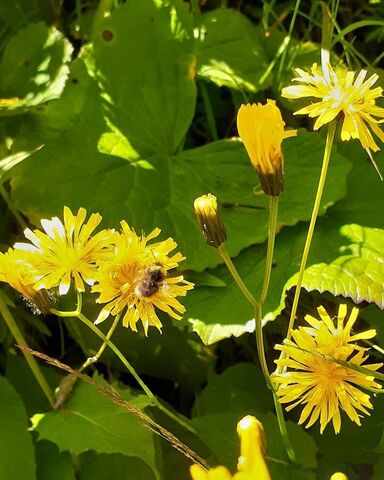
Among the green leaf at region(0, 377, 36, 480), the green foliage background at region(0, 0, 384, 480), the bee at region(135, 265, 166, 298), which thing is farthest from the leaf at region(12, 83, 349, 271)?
the bee at region(135, 265, 166, 298)

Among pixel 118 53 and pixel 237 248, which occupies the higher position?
pixel 118 53

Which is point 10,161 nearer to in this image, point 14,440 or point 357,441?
point 14,440

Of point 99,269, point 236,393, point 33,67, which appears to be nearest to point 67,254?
point 99,269

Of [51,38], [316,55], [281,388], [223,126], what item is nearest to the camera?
[281,388]

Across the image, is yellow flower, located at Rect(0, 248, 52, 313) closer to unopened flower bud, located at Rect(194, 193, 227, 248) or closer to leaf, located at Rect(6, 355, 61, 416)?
unopened flower bud, located at Rect(194, 193, 227, 248)

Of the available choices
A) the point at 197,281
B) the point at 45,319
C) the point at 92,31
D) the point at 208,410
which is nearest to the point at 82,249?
the point at 197,281

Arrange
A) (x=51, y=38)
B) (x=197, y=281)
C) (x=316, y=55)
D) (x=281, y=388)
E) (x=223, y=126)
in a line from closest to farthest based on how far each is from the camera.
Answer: (x=281, y=388), (x=197, y=281), (x=51, y=38), (x=316, y=55), (x=223, y=126)

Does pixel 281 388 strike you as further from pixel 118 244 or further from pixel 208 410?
pixel 208 410
